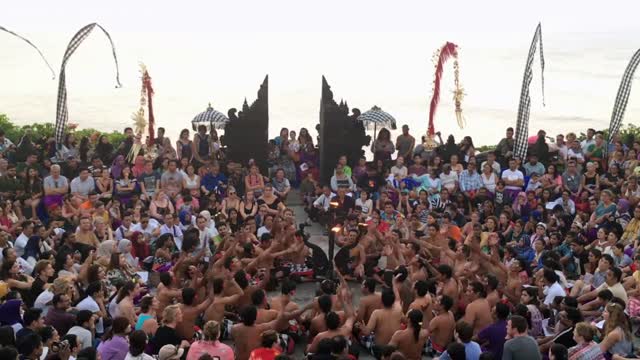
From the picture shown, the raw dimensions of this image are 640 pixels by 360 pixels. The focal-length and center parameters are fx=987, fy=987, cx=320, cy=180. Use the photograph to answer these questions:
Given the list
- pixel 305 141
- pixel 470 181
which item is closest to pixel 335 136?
pixel 305 141

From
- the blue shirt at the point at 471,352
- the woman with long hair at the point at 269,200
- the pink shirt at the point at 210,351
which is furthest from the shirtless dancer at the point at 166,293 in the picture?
the woman with long hair at the point at 269,200

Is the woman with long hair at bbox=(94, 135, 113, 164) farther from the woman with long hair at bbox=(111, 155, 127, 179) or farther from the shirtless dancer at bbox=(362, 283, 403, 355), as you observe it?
the shirtless dancer at bbox=(362, 283, 403, 355)

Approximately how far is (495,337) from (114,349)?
4.58 metres

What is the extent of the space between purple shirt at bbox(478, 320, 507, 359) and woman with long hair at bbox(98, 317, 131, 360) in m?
4.33

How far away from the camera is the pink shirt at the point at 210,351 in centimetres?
1091

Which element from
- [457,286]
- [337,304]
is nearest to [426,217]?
[457,286]

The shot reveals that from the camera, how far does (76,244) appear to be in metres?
15.9

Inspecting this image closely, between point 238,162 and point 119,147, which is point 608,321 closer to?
point 238,162

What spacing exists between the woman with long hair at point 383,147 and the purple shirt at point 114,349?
1136cm

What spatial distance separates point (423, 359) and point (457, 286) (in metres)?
1.21

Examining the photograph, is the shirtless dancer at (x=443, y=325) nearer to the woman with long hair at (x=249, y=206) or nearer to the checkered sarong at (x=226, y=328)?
the checkered sarong at (x=226, y=328)

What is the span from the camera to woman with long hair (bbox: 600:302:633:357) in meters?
11.6

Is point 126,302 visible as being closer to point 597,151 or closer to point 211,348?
point 211,348

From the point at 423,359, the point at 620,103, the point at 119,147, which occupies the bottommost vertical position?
the point at 423,359
